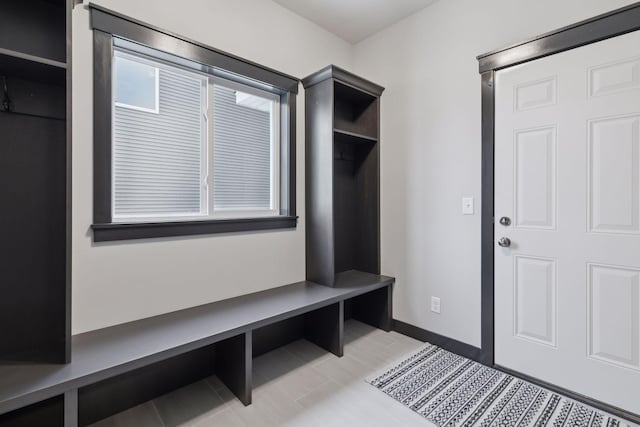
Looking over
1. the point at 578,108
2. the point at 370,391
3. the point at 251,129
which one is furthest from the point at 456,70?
the point at 370,391

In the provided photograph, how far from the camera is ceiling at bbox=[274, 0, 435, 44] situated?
2379 millimetres

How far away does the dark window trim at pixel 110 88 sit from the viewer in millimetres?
1596

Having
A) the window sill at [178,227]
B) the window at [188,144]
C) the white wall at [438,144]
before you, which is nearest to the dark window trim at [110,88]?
the window sill at [178,227]

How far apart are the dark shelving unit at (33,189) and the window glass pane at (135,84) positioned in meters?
0.29

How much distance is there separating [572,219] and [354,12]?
2.21m

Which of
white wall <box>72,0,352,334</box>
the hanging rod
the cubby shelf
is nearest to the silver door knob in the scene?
the cubby shelf

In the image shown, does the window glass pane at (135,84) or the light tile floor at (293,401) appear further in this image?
the window glass pane at (135,84)

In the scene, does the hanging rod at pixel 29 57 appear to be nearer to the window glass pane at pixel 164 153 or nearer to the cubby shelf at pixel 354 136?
the window glass pane at pixel 164 153

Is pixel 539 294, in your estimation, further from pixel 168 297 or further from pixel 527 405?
pixel 168 297

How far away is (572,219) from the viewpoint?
5.71 feet

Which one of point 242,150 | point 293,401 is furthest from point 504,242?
point 242,150

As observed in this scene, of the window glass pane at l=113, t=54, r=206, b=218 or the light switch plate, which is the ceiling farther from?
the light switch plate

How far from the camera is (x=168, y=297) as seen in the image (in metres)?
1.84

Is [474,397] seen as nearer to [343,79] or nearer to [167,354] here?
[167,354]
